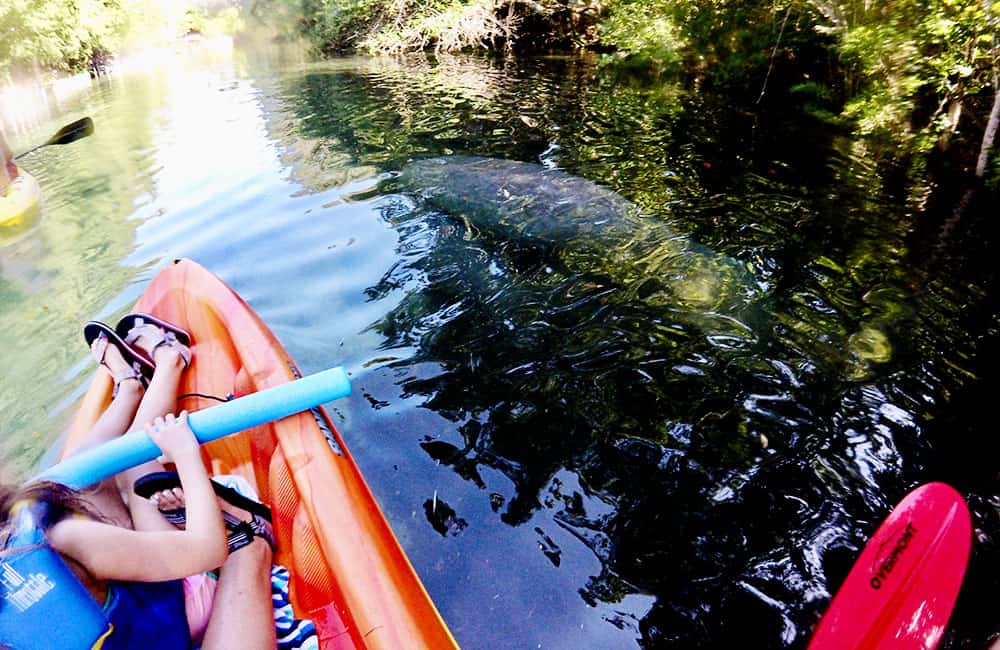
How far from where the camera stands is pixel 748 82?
10.3 m

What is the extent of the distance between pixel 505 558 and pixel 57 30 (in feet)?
101

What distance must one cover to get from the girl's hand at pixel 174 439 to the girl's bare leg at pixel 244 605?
36cm

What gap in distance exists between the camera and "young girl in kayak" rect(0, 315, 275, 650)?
4.32 ft

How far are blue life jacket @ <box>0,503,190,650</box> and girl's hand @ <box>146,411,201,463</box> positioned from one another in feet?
1.52

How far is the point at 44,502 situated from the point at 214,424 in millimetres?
620

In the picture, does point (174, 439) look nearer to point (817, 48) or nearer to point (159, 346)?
point (159, 346)

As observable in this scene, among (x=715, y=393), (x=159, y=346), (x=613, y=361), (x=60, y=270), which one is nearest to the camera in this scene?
(x=159, y=346)

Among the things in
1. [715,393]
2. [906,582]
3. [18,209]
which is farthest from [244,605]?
[18,209]

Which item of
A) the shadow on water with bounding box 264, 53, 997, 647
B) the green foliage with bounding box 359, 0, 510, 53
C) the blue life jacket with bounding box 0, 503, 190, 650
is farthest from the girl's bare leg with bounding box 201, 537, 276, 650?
the green foliage with bounding box 359, 0, 510, 53

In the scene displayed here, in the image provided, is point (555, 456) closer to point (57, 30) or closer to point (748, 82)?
point (748, 82)

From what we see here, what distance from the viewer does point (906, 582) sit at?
1.81m

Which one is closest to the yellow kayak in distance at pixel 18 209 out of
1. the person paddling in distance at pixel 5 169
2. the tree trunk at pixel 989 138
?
the person paddling in distance at pixel 5 169

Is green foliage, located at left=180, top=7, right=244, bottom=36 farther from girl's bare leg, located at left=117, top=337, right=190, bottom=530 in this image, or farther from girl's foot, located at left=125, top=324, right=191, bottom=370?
girl's bare leg, located at left=117, top=337, right=190, bottom=530

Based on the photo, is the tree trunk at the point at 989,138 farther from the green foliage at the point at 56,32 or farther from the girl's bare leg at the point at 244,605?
the green foliage at the point at 56,32
